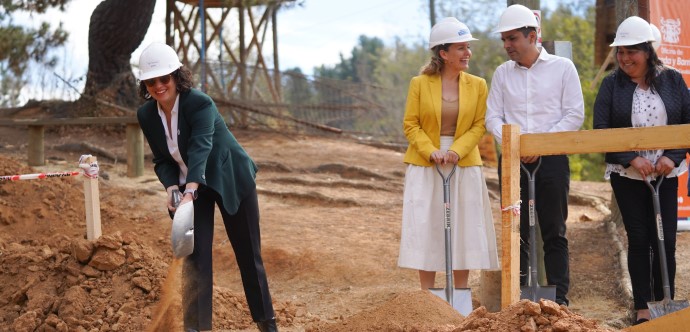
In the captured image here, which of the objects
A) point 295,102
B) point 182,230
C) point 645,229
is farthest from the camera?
point 295,102

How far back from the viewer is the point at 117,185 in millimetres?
11250

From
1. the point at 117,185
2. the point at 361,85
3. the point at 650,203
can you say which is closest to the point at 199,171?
the point at 650,203

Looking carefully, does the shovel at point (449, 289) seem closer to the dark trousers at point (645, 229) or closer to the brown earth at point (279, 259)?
the brown earth at point (279, 259)

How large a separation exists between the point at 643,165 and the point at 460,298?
1454mm

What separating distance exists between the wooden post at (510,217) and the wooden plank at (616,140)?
0.57ft

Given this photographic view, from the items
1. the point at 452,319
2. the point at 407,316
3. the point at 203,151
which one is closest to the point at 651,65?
the point at 452,319

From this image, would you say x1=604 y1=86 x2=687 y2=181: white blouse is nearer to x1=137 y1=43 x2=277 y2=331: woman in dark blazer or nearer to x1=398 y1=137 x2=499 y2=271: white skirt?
x1=398 y1=137 x2=499 y2=271: white skirt

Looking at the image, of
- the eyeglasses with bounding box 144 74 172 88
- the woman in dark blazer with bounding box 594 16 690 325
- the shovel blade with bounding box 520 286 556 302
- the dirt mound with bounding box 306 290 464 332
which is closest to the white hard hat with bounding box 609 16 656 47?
the woman in dark blazer with bounding box 594 16 690 325

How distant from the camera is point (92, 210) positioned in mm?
7324

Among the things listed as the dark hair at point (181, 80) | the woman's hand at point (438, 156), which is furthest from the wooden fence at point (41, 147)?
the dark hair at point (181, 80)

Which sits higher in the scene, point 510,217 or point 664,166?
point 664,166

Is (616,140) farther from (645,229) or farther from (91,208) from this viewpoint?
(91,208)

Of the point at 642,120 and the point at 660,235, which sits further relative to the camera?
the point at 642,120

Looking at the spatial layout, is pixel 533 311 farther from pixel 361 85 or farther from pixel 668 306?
pixel 361 85
